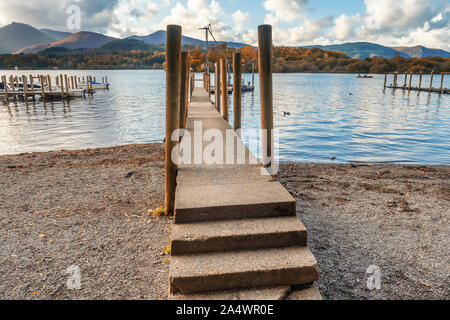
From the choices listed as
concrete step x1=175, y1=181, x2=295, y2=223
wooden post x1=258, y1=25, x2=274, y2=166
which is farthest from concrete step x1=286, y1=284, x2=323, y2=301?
wooden post x1=258, y1=25, x2=274, y2=166

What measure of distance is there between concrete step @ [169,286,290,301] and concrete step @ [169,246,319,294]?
0.13 feet

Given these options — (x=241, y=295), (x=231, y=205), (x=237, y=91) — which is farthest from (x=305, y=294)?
(x=237, y=91)

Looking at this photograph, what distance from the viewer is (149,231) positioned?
216 inches

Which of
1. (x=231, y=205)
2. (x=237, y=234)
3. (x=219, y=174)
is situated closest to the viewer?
(x=237, y=234)

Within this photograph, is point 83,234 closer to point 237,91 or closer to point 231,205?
point 231,205

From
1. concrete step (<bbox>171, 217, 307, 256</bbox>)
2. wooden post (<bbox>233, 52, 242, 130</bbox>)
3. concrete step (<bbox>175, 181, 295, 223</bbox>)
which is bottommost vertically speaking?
concrete step (<bbox>171, 217, 307, 256</bbox>)

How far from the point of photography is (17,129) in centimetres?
2288

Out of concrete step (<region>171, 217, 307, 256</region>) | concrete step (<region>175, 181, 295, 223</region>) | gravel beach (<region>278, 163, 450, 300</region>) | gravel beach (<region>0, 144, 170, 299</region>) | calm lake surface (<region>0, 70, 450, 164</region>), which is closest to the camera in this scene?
concrete step (<region>171, 217, 307, 256</region>)

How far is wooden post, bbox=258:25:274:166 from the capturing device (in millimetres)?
4883

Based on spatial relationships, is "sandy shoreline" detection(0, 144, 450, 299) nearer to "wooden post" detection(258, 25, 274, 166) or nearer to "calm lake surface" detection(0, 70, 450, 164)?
"wooden post" detection(258, 25, 274, 166)

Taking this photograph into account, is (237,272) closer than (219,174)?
Yes

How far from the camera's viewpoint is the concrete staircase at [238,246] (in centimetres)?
323

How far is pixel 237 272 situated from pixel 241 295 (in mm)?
218

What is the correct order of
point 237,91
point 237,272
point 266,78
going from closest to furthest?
point 237,272
point 266,78
point 237,91
